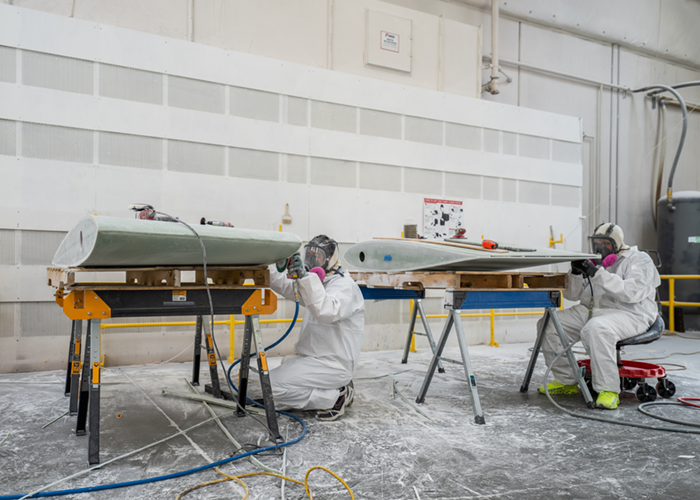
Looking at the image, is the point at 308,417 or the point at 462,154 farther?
the point at 462,154

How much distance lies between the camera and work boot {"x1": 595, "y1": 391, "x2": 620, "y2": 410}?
3.77 m

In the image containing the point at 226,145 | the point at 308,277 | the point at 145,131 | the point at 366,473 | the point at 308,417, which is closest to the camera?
the point at 366,473

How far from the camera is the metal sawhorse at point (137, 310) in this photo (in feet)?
8.26

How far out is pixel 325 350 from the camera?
3.51 m

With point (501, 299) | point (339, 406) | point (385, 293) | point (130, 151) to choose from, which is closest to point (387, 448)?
point (339, 406)

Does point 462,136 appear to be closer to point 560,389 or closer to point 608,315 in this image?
point 608,315

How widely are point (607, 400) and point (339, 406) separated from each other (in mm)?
2062

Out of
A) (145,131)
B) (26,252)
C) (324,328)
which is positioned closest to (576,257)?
(324,328)

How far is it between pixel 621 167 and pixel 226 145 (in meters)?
7.13

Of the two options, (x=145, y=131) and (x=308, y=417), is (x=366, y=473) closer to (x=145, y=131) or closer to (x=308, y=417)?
(x=308, y=417)

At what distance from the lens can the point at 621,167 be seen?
895 cm

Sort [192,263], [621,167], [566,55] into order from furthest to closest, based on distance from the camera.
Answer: [621,167], [566,55], [192,263]

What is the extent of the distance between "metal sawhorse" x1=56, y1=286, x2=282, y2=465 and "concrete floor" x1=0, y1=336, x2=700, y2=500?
24 cm

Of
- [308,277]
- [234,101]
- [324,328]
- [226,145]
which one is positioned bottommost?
[324,328]
